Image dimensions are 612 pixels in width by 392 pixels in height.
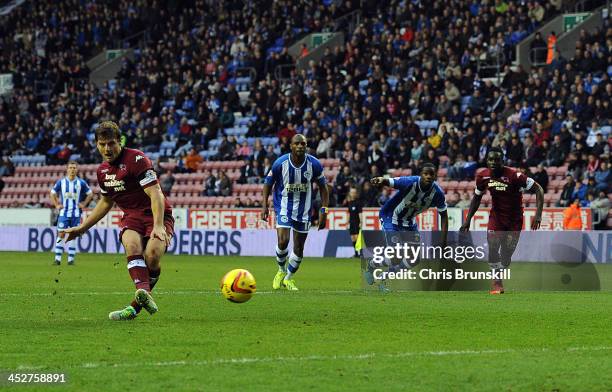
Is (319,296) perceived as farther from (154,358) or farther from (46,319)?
(154,358)

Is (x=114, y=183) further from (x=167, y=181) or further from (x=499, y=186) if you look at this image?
(x=167, y=181)

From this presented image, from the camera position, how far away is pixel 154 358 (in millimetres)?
9086

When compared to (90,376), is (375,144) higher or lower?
higher

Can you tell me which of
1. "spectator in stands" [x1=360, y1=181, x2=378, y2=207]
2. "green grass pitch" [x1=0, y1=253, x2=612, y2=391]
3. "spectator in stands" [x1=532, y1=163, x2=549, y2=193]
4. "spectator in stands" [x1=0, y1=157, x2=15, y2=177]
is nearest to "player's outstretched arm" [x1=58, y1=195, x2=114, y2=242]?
"green grass pitch" [x1=0, y1=253, x2=612, y2=391]

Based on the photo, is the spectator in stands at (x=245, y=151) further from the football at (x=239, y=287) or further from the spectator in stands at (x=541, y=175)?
the football at (x=239, y=287)

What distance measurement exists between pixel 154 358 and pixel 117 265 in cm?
1881

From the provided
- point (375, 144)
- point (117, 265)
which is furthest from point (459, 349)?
point (375, 144)

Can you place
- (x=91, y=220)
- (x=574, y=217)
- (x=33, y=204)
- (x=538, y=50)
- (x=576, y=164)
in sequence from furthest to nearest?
(x=33, y=204), (x=538, y=50), (x=576, y=164), (x=574, y=217), (x=91, y=220)

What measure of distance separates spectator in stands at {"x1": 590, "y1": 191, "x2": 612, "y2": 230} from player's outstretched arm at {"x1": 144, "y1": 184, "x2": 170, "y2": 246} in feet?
63.9

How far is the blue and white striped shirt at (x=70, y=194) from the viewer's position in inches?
1093

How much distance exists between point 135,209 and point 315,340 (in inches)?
118

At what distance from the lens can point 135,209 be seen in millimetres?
12523

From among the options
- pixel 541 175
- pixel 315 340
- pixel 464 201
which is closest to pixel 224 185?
pixel 464 201

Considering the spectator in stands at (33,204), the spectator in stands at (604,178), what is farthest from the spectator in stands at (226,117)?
the spectator in stands at (604,178)
